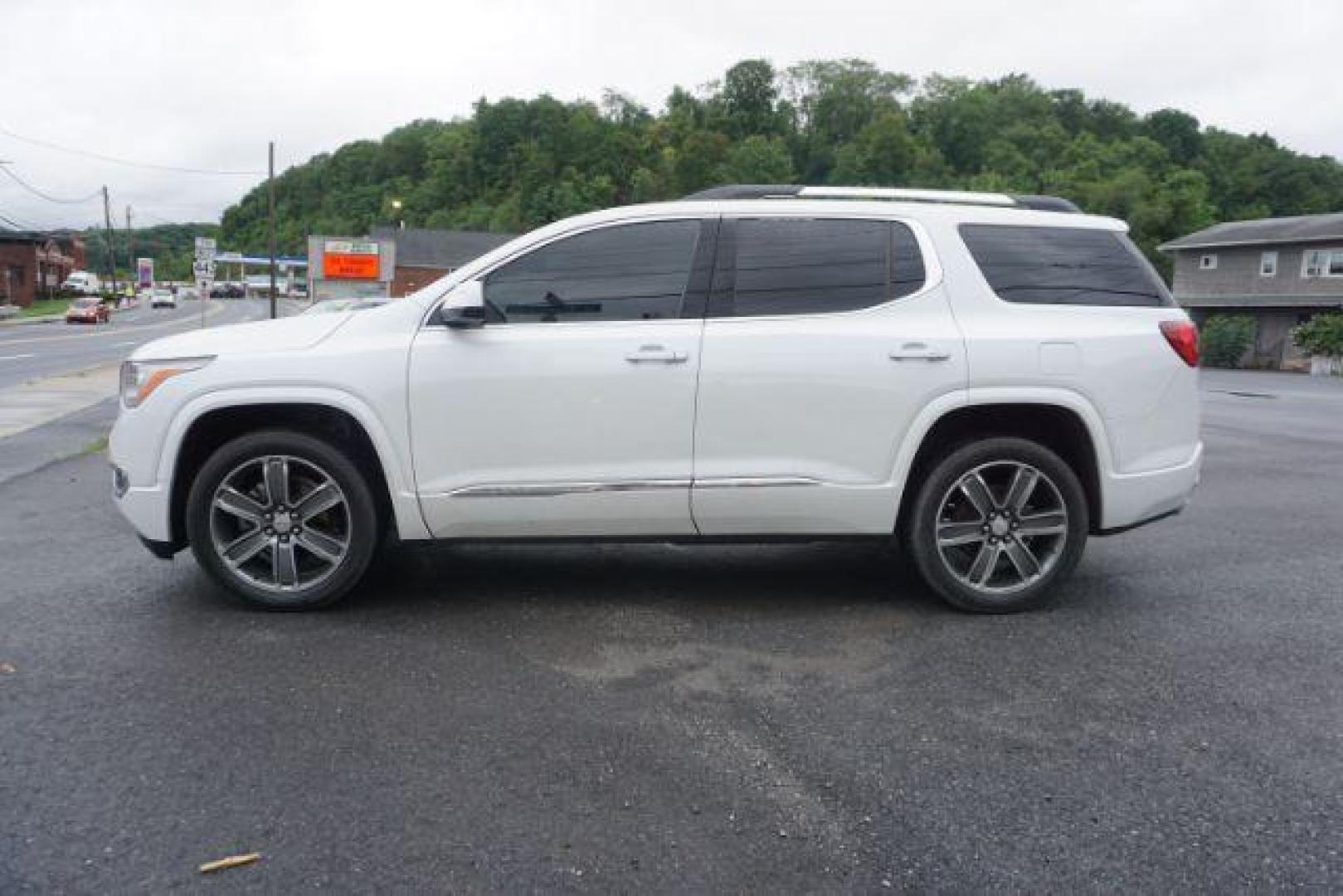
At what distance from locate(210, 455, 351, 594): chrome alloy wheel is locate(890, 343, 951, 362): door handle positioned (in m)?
2.56

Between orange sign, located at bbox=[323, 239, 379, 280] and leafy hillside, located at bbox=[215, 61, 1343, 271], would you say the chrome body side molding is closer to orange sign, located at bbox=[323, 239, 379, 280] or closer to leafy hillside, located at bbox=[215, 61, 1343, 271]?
orange sign, located at bbox=[323, 239, 379, 280]

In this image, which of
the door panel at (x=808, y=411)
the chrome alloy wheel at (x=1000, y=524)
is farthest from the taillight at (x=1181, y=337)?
the door panel at (x=808, y=411)

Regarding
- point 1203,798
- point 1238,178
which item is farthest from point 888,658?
point 1238,178

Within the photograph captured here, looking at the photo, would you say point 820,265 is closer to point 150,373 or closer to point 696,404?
point 696,404

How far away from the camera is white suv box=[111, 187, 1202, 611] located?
4438 mm

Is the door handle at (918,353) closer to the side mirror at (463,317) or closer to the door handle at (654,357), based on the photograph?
the door handle at (654,357)

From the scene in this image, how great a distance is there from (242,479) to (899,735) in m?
3.07

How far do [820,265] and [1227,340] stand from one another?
155 ft

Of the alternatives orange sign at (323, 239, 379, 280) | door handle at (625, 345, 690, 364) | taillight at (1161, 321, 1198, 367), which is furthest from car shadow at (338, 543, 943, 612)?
orange sign at (323, 239, 379, 280)

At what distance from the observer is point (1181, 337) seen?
4738mm

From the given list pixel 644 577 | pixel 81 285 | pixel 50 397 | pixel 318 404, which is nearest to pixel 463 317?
pixel 318 404

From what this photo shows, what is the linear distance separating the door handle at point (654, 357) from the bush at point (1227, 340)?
46763mm

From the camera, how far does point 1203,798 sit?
2912 mm

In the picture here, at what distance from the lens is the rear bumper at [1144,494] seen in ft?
15.4
